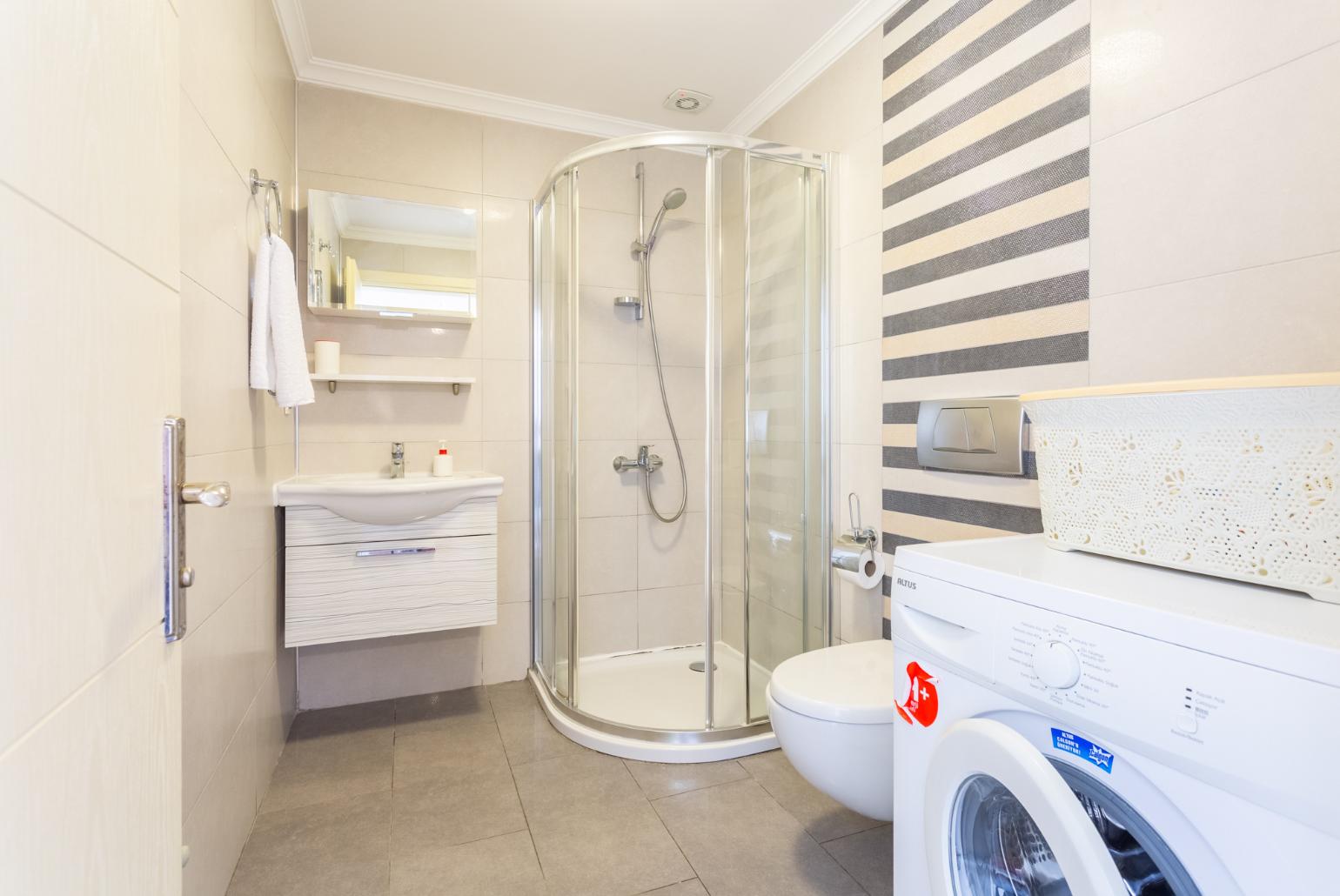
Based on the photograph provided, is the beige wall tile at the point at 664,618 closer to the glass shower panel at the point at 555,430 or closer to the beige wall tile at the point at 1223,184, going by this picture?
the glass shower panel at the point at 555,430

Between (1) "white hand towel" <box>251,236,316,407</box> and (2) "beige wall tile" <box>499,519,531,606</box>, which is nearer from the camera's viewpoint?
(1) "white hand towel" <box>251,236,316,407</box>

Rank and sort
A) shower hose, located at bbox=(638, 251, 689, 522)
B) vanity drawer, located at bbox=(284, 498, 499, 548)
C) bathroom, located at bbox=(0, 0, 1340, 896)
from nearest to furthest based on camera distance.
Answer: bathroom, located at bbox=(0, 0, 1340, 896) → vanity drawer, located at bbox=(284, 498, 499, 548) → shower hose, located at bbox=(638, 251, 689, 522)

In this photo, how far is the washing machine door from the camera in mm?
730

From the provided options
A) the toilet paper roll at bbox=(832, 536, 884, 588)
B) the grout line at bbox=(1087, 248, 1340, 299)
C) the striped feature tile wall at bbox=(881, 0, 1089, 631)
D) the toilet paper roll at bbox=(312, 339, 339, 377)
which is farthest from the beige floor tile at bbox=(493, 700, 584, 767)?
the grout line at bbox=(1087, 248, 1340, 299)

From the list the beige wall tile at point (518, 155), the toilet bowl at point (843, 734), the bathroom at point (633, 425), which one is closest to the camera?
the bathroom at point (633, 425)

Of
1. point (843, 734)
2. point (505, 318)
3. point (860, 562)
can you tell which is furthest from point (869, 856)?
point (505, 318)

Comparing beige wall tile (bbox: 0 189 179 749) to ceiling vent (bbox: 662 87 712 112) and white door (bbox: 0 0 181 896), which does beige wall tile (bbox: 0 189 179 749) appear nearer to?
white door (bbox: 0 0 181 896)

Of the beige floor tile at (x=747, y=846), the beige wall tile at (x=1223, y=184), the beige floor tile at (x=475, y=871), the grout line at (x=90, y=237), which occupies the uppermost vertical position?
the beige wall tile at (x=1223, y=184)

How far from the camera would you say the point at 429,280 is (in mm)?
2492

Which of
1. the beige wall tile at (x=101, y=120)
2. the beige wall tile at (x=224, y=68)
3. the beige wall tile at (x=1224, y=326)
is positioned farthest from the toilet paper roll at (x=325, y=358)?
the beige wall tile at (x=1224, y=326)

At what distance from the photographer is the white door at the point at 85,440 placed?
377mm

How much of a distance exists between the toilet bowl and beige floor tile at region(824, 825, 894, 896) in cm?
20

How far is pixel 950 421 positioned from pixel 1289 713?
4.04ft

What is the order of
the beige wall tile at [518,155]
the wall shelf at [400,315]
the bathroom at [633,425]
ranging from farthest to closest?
the beige wall tile at [518,155] → the wall shelf at [400,315] → the bathroom at [633,425]
